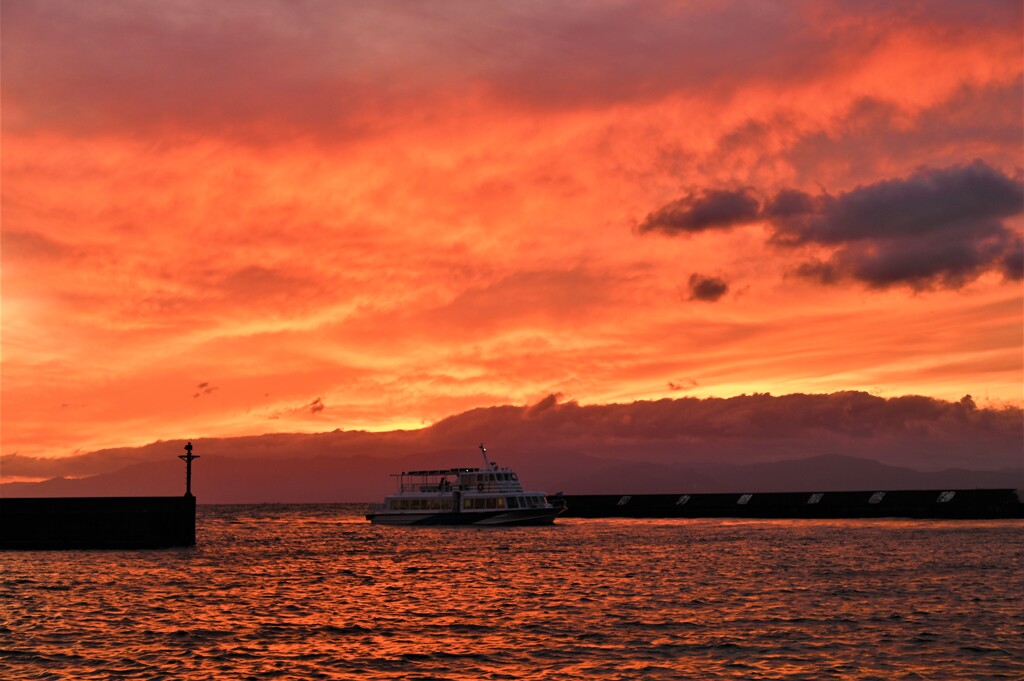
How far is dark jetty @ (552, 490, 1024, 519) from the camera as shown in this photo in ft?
379

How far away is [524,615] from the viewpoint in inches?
1372

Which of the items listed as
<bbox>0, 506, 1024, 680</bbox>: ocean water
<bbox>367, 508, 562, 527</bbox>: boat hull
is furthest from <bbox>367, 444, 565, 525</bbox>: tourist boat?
<bbox>0, 506, 1024, 680</bbox>: ocean water

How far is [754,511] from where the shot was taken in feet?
456

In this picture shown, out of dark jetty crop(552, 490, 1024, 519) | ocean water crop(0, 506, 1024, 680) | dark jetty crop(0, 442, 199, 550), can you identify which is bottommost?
dark jetty crop(552, 490, 1024, 519)

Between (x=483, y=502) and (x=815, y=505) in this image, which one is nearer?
(x=483, y=502)

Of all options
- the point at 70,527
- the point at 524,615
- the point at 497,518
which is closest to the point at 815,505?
the point at 497,518

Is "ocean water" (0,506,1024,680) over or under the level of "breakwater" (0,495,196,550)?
under

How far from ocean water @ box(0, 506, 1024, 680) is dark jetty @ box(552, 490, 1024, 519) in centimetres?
5654

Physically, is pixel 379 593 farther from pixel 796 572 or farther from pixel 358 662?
pixel 796 572

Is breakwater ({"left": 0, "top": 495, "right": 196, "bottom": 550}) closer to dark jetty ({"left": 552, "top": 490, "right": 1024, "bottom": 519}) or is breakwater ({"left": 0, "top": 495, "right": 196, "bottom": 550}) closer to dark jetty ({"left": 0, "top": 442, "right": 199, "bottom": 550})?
dark jetty ({"left": 0, "top": 442, "right": 199, "bottom": 550})

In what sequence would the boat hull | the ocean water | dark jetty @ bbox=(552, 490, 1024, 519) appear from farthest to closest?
dark jetty @ bbox=(552, 490, 1024, 519) → the boat hull → the ocean water

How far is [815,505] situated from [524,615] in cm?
10561

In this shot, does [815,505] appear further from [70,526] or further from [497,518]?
[70,526]

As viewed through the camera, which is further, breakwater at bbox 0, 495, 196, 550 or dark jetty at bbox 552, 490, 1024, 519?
dark jetty at bbox 552, 490, 1024, 519
